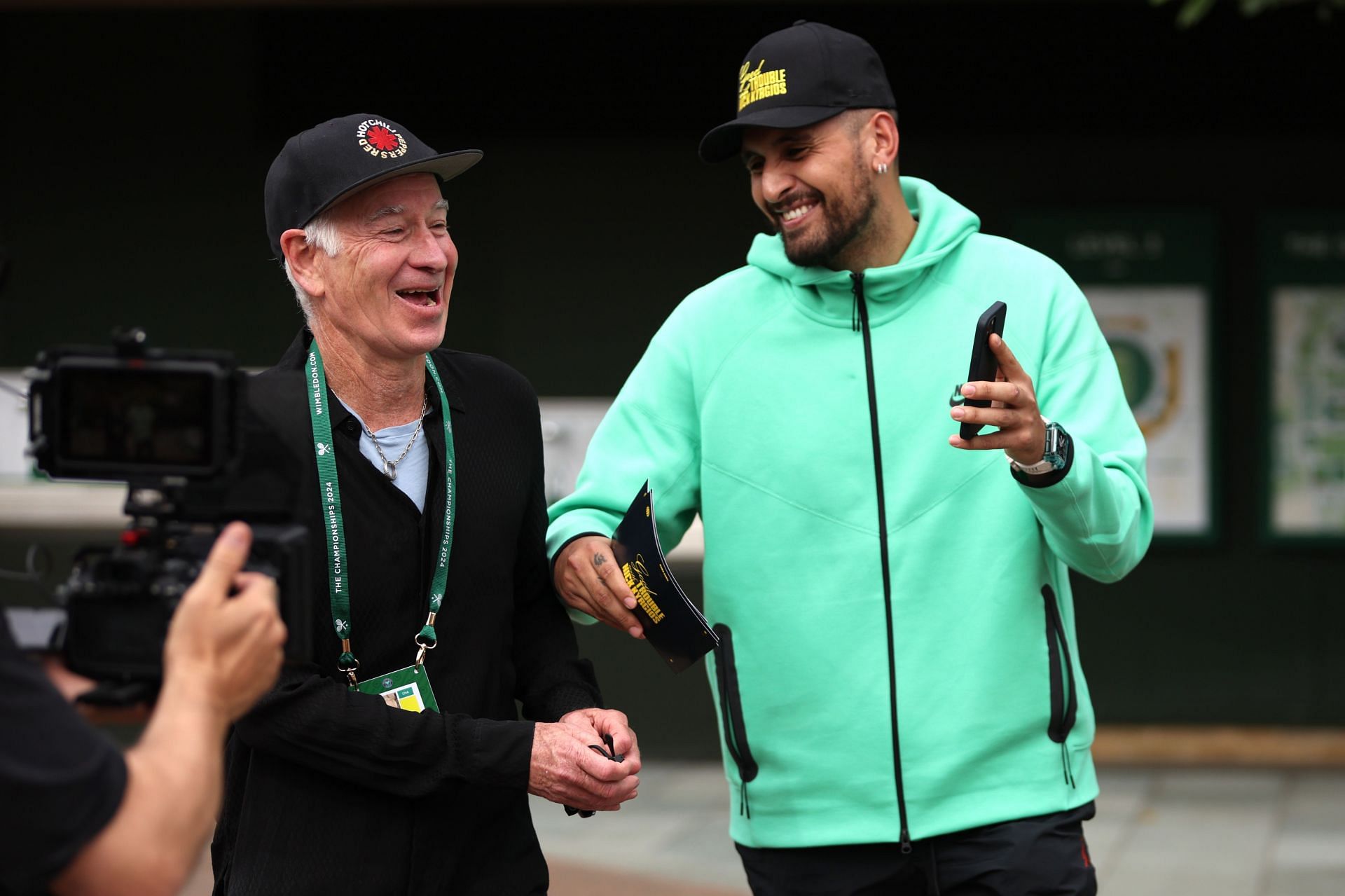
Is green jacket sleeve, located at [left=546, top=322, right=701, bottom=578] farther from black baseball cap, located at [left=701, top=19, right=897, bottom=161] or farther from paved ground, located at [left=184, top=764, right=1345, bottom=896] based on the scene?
paved ground, located at [left=184, top=764, right=1345, bottom=896]

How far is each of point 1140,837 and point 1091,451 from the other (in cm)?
468

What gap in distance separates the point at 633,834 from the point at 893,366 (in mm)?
4540

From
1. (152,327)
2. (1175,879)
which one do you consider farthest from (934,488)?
(152,327)

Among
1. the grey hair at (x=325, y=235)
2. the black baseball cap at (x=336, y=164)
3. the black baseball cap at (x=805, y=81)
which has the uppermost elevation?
the black baseball cap at (x=805, y=81)

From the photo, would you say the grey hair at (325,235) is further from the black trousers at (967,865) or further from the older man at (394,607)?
the black trousers at (967,865)

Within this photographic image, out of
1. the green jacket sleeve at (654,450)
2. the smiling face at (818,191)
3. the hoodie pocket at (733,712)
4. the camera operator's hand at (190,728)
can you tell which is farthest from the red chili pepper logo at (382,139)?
the hoodie pocket at (733,712)

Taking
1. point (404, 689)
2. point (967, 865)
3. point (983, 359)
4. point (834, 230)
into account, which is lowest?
point (967, 865)

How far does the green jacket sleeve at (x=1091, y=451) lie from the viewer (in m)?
3.28

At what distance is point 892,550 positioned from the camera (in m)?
3.52

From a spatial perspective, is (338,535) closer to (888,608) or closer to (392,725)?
(392,725)

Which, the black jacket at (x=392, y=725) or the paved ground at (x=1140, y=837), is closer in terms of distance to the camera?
the black jacket at (x=392, y=725)

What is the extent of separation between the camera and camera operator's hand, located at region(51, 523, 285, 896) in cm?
210

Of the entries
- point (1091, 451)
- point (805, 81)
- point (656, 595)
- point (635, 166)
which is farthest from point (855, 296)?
point (635, 166)

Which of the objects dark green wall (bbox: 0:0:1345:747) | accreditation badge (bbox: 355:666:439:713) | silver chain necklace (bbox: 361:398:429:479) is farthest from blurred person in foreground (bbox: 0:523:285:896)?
dark green wall (bbox: 0:0:1345:747)
